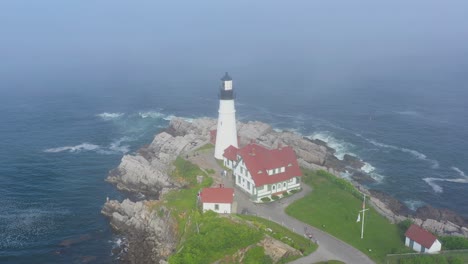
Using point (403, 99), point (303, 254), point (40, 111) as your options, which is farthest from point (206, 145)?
point (403, 99)

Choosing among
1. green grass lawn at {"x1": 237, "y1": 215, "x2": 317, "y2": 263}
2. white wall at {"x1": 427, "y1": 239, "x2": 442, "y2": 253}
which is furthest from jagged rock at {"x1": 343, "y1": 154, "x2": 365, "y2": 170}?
white wall at {"x1": 427, "y1": 239, "x2": 442, "y2": 253}

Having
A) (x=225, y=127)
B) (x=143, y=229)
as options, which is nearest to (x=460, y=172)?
(x=225, y=127)

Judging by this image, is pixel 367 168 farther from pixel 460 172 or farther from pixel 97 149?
pixel 97 149

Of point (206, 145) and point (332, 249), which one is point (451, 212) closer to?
point (332, 249)

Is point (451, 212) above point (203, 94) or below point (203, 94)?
below

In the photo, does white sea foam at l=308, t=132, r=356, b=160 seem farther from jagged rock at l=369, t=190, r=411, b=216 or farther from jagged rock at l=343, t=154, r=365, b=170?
jagged rock at l=369, t=190, r=411, b=216
